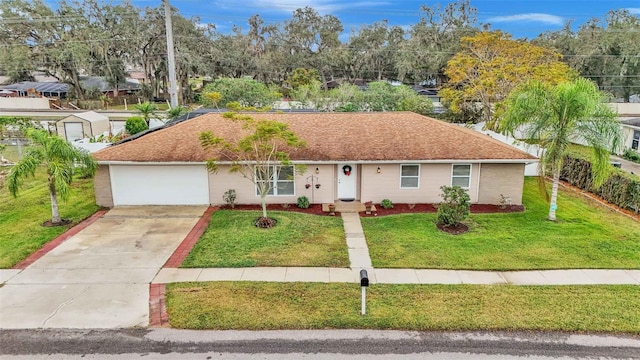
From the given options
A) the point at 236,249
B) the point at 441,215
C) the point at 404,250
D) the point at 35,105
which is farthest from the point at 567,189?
the point at 35,105

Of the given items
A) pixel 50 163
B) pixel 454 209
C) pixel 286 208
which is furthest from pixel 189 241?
pixel 454 209

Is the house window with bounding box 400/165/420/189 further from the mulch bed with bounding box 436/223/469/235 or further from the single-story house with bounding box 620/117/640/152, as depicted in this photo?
the single-story house with bounding box 620/117/640/152

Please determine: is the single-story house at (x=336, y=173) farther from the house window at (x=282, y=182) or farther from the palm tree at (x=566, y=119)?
the palm tree at (x=566, y=119)

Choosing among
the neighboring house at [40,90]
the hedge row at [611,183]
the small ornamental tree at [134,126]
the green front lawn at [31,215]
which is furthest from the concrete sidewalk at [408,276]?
the neighboring house at [40,90]

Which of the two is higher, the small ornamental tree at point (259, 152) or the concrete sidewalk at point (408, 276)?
the small ornamental tree at point (259, 152)

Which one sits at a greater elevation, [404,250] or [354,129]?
[354,129]

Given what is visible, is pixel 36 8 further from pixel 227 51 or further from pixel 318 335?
pixel 318 335
